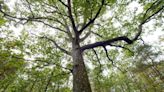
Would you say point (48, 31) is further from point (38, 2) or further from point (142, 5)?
point (142, 5)

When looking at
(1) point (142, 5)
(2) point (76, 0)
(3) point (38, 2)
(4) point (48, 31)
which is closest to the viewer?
(2) point (76, 0)

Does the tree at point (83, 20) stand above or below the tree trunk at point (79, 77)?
above

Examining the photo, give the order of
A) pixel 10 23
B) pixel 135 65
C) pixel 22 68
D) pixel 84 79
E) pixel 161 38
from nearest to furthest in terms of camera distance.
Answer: pixel 84 79 → pixel 22 68 → pixel 10 23 → pixel 135 65 → pixel 161 38

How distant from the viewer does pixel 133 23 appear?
664 cm

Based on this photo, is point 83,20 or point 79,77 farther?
point 83,20

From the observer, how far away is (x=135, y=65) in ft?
67.8

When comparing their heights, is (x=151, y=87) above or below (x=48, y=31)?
below

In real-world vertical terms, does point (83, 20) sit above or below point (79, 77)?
above

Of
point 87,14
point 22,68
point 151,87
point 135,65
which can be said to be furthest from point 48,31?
point 151,87

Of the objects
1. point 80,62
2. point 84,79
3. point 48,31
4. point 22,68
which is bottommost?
point 84,79

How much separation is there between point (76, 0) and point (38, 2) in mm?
2821

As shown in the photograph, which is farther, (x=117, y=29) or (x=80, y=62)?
(x=117, y=29)

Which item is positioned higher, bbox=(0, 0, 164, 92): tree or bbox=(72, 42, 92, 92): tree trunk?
bbox=(0, 0, 164, 92): tree

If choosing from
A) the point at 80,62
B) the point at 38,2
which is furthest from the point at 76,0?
the point at 38,2
